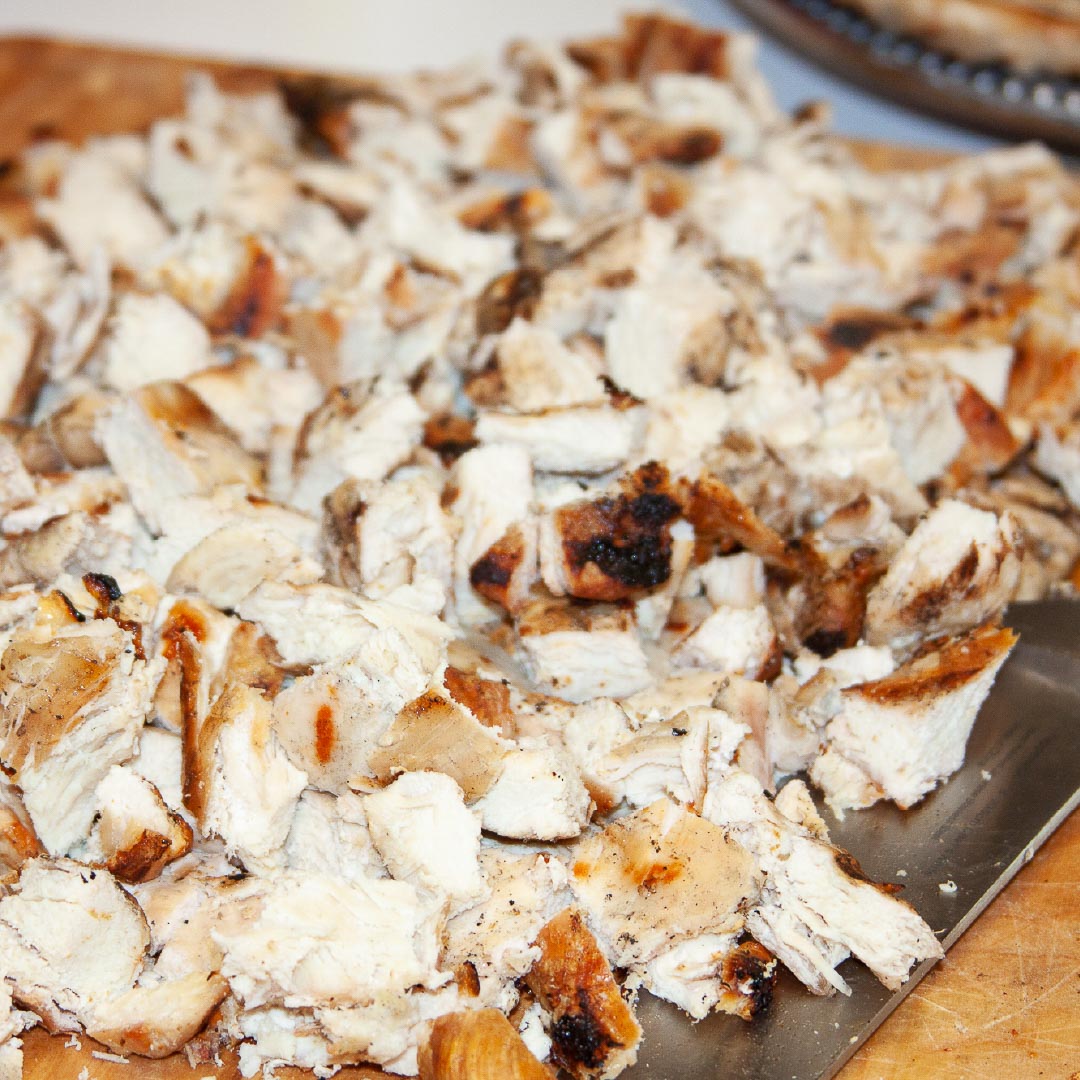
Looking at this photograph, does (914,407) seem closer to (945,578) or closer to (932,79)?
(945,578)

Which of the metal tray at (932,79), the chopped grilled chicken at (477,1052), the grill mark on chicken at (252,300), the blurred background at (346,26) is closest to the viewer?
the chopped grilled chicken at (477,1052)

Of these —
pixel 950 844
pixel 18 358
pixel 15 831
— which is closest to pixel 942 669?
pixel 950 844

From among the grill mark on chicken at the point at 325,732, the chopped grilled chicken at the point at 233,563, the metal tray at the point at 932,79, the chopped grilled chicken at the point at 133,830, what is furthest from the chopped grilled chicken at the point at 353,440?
the metal tray at the point at 932,79

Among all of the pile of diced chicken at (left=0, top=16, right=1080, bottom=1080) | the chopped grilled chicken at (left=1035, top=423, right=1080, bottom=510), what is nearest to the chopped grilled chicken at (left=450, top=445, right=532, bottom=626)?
the pile of diced chicken at (left=0, top=16, right=1080, bottom=1080)

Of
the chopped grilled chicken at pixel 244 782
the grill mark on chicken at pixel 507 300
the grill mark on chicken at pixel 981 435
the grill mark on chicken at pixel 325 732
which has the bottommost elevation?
the chopped grilled chicken at pixel 244 782

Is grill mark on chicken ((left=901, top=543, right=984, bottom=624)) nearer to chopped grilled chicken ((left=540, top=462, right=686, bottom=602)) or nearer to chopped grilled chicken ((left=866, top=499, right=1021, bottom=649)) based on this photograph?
chopped grilled chicken ((left=866, top=499, right=1021, bottom=649))

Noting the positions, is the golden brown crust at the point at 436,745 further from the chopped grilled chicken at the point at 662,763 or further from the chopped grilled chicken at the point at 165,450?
the chopped grilled chicken at the point at 165,450

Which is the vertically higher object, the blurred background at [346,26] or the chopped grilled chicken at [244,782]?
the blurred background at [346,26]

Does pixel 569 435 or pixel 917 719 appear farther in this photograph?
pixel 569 435
